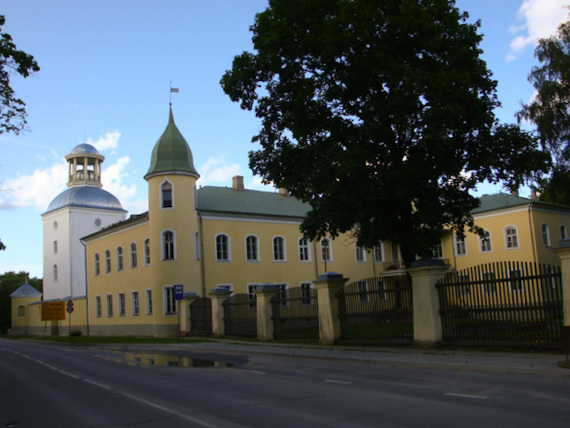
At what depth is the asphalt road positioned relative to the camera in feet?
24.9

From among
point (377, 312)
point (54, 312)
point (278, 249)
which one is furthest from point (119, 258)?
point (377, 312)

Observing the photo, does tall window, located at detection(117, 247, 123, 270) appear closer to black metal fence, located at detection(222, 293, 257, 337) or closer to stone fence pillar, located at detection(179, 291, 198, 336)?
stone fence pillar, located at detection(179, 291, 198, 336)

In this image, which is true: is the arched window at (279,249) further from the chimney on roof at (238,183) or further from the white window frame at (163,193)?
the white window frame at (163,193)

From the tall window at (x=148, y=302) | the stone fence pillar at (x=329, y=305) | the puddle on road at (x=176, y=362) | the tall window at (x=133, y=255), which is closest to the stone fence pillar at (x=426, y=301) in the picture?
the stone fence pillar at (x=329, y=305)

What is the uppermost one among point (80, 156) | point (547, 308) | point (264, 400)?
point (80, 156)

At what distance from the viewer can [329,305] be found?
19.8 meters

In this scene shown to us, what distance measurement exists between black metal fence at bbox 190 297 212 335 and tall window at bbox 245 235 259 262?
30.6 feet

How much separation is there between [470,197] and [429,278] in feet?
20.9

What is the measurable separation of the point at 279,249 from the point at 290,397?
32.6 meters

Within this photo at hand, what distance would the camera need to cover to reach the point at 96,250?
45875 mm

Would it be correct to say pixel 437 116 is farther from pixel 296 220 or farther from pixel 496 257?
pixel 496 257

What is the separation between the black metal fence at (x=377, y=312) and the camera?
17.4 metres

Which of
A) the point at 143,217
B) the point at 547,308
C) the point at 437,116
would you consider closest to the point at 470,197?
the point at 437,116

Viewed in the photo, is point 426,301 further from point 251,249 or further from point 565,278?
point 251,249
